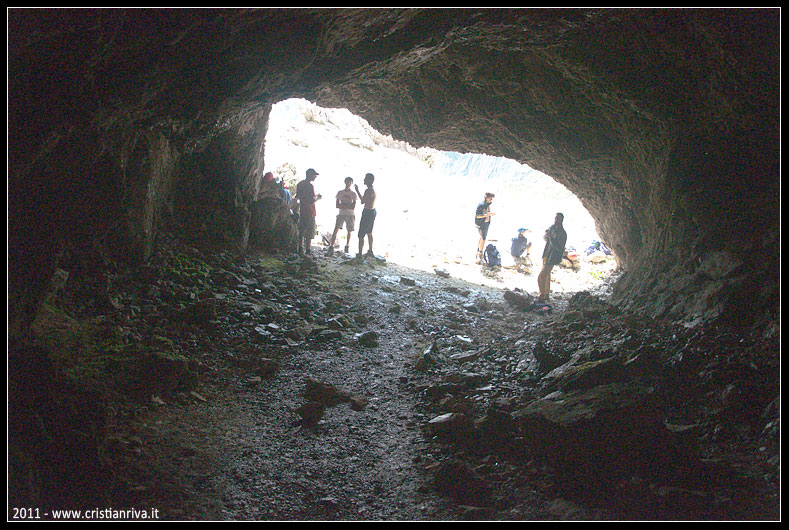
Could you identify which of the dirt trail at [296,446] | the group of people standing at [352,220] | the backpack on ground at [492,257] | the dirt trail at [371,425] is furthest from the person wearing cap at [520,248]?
the dirt trail at [296,446]

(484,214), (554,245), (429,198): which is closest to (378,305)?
(554,245)

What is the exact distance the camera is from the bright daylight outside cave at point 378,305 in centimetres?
286

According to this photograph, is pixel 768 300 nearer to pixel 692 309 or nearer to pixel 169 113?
pixel 692 309

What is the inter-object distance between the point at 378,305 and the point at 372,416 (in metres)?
3.91

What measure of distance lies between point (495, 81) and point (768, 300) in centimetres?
533

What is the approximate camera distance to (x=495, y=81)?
25.8 feet

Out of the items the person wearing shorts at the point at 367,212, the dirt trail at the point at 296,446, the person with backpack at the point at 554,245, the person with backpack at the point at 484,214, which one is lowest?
the dirt trail at the point at 296,446

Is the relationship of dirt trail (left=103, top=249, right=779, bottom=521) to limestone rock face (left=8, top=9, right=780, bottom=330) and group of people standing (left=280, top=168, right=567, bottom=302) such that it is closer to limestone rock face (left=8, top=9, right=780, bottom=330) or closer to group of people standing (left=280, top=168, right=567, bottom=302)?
limestone rock face (left=8, top=9, right=780, bottom=330)

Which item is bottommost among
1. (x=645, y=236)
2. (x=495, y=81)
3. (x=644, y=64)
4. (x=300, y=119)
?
(x=645, y=236)

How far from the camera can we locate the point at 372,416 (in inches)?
176

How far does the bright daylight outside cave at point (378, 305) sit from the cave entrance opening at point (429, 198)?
4.98m

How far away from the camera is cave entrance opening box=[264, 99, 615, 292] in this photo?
46.7 feet

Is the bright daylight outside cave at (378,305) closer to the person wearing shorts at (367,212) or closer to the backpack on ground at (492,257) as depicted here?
the person wearing shorts at (367,212)

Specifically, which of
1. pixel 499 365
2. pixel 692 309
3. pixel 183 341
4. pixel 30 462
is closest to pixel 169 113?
pixel 183 341
